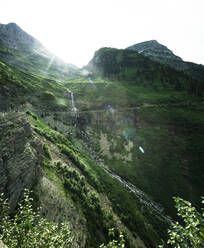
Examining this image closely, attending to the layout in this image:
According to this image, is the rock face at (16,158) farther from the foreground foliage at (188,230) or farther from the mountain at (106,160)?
the foreground foliage at (188,230)

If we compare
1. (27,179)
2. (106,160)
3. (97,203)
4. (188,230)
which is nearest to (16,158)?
(27,179)

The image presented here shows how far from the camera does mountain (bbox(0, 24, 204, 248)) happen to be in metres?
14.5

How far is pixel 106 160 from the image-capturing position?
42969 millimetres

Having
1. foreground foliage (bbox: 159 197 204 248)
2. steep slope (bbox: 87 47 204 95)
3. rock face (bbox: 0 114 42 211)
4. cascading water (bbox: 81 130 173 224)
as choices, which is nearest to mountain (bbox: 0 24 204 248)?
rock face (bbox: 0 114 42 211)

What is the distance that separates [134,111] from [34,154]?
6762 centimetres

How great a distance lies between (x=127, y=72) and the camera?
16100 cm

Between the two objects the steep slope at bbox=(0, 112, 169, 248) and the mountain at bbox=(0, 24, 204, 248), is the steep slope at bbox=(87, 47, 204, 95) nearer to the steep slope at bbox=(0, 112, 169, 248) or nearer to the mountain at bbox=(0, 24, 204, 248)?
the mountain at bbox=(0, 24, 204, 248)

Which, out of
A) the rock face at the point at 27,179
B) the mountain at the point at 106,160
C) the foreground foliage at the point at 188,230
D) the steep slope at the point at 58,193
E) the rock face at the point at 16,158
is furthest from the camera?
the mountain at the point at 106,160

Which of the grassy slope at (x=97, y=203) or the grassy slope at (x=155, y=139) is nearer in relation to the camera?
the grassy slope at (x=97, y=203)

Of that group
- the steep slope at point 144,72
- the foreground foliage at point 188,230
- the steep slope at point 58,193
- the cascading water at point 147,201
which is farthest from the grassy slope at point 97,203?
the steep slope at point 144,72

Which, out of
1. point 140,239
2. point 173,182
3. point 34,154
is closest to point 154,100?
point 173,182

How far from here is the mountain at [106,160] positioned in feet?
47.7

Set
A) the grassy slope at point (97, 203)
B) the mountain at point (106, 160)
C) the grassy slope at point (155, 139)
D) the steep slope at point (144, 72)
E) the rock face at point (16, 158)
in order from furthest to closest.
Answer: the steep slope at point (144, 72), the grassy slope at point (155, 139), the grassy slope at point (97, 203), the mountain at point (106, 160), the rock face at point (16, 158)

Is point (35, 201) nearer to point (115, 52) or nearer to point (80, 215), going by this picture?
point (80, 215)
